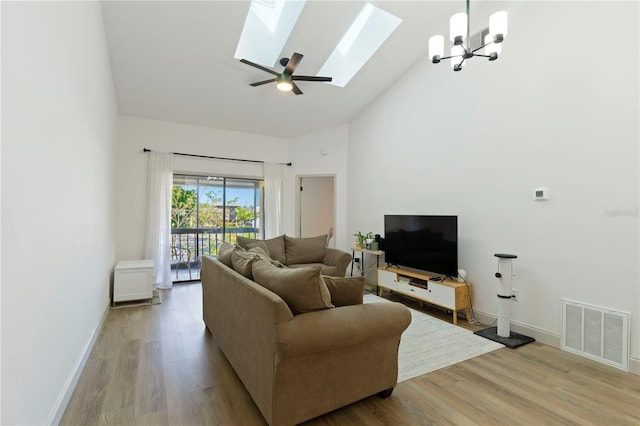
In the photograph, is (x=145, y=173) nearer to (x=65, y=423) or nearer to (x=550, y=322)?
(x=65, y=423)

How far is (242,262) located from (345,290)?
38.2 inches

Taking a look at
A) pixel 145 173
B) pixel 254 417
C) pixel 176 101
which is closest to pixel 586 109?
pixel 254 417

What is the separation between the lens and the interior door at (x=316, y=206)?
6.82 meters

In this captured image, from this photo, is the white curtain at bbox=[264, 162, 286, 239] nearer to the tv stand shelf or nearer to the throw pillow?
the tv stand shelf

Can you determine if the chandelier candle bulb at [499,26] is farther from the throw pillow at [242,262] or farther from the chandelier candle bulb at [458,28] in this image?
the throw pillow at [242,262]

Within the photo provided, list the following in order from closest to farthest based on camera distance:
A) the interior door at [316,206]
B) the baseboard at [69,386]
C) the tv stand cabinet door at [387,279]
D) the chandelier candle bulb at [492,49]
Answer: the baseboard at [69,386]
the chandelier candle bulb at [492,49]
the tv stand cabinet door at [387,279]
the interior door at [316,206]

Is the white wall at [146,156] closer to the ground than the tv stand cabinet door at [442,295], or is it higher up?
higher up

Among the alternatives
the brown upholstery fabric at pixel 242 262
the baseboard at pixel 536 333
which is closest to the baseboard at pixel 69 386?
the brown upholstery fabric at pixel 242 262

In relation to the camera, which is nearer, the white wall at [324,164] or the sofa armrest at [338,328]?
the sofa armrest at [338,328]

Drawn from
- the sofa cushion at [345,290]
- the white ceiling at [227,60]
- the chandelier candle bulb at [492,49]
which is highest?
the white ceiling at [227,60]

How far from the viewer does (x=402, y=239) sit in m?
4.41

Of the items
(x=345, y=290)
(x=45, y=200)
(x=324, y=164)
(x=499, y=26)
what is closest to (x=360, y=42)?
(x=499, y=26)

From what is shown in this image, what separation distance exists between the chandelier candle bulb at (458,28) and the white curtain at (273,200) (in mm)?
4329

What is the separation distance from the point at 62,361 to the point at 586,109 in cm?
463
